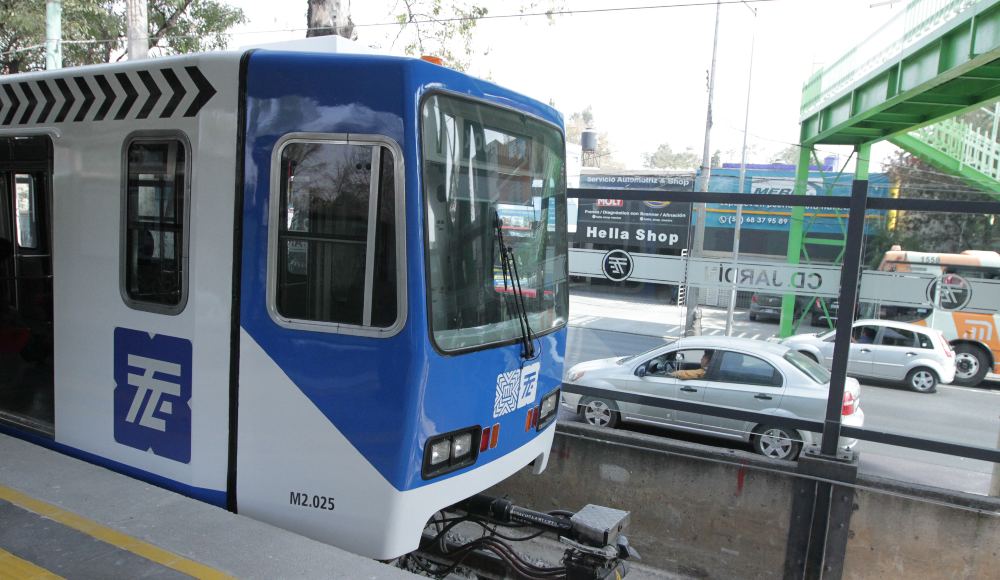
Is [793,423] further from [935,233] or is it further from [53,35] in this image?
[53,35]

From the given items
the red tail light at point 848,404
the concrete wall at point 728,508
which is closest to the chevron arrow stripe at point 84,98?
the concrete wall at point 728,508

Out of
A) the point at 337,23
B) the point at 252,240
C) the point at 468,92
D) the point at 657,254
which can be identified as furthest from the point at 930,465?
the point at 337,23

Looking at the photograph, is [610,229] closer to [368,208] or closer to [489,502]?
[489,502]

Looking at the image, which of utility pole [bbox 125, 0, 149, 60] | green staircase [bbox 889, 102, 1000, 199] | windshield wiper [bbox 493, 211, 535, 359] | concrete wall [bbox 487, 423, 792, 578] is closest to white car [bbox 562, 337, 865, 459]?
concrete wall [bbox 487, 423, 792, 578]

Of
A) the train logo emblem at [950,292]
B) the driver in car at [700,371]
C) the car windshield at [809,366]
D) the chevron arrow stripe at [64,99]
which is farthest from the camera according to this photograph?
the driver in car at [700,371]

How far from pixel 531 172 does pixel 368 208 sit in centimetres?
120

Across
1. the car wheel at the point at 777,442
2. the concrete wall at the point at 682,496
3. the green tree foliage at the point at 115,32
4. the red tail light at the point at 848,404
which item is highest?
the green tree foliage at the point at 115,32

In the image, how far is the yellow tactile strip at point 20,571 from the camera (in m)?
2.85

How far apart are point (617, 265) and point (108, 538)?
432cm

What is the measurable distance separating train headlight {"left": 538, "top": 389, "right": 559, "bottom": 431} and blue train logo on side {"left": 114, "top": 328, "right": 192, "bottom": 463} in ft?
6.58

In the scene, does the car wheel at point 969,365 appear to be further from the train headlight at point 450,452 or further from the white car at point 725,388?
the train headlight at point 450,452

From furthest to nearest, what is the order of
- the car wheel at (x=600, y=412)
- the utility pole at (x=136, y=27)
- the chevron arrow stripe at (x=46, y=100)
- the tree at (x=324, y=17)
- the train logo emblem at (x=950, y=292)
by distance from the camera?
the utility pole at (x=136, y=27)
the tree at (x=324, y=17)
the car wheel at (x=600, y=412)
the train logo emblem at (x=950, y=292)
the chevron arrow stripe at (x=46, y=100)

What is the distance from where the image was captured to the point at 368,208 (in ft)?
10.8

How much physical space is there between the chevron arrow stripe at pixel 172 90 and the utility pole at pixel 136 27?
8871 mm
